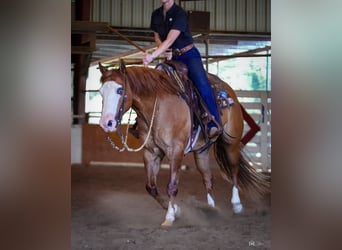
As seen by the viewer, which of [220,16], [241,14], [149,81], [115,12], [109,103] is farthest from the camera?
[115,12]

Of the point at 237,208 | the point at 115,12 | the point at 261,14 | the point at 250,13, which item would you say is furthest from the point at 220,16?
the point at 237,208

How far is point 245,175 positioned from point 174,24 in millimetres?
864

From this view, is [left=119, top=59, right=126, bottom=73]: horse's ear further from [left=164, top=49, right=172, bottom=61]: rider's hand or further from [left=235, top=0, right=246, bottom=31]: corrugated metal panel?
[left=235, top=0, right=246, bottom=31]: corrugated metal panel

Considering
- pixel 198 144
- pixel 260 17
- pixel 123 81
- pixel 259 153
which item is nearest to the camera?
pixel 123 81

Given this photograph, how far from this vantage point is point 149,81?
2002 mm

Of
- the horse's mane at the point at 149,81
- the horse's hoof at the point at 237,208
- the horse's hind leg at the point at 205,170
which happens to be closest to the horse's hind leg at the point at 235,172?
the horse's hoof at the point at 237,208

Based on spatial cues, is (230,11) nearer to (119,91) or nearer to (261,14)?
(261,14)

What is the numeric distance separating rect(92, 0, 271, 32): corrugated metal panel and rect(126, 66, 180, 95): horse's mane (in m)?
1.50

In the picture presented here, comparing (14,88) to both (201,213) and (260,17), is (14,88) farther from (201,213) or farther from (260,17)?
(260,17)

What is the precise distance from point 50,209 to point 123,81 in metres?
1.25

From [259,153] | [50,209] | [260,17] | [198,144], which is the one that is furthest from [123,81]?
[259,153]

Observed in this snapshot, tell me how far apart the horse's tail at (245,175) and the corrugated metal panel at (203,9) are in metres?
1.27

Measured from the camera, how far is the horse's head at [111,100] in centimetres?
184

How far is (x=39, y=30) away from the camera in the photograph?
0.64 m
